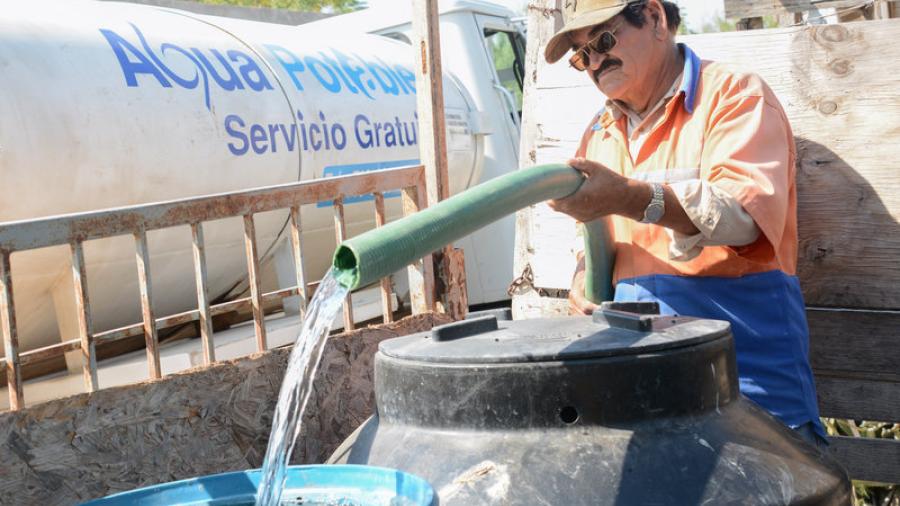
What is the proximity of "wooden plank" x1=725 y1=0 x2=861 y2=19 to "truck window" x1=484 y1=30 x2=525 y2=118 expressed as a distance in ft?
10.4

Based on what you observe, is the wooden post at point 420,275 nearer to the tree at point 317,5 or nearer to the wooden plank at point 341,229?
the wooden plank at point 341,229

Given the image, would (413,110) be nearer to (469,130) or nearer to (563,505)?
(469,130)

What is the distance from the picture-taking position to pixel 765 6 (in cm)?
438

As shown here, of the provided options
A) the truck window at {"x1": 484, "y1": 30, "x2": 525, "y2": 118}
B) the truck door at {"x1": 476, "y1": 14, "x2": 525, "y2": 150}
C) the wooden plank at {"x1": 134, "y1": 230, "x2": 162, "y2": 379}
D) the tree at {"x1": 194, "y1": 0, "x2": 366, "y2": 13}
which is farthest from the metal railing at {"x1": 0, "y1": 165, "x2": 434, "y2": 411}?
the tree at {"x1": 194, "y1": 0, "x2": 366, "y2": 13}

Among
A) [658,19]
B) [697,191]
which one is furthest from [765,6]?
[697,191]

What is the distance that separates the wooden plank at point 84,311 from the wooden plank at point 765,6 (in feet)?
9.69

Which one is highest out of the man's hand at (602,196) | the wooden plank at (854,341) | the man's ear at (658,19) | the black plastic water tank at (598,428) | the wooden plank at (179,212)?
the man's ear at (658,19)

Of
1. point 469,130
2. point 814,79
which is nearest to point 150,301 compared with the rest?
point 814,79

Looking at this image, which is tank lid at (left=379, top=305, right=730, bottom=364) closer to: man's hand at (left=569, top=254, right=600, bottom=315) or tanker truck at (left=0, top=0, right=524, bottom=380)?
man's hand at (left=569, top=254, right=600, bottom=315)

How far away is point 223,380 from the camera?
282cm

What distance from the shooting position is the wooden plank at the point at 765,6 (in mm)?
4306

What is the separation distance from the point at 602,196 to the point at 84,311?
59.6 inches

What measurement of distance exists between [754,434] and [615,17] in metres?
1.10

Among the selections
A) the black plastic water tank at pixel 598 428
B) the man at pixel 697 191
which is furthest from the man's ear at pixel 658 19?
the black plastic water tank at pixel 598 428
